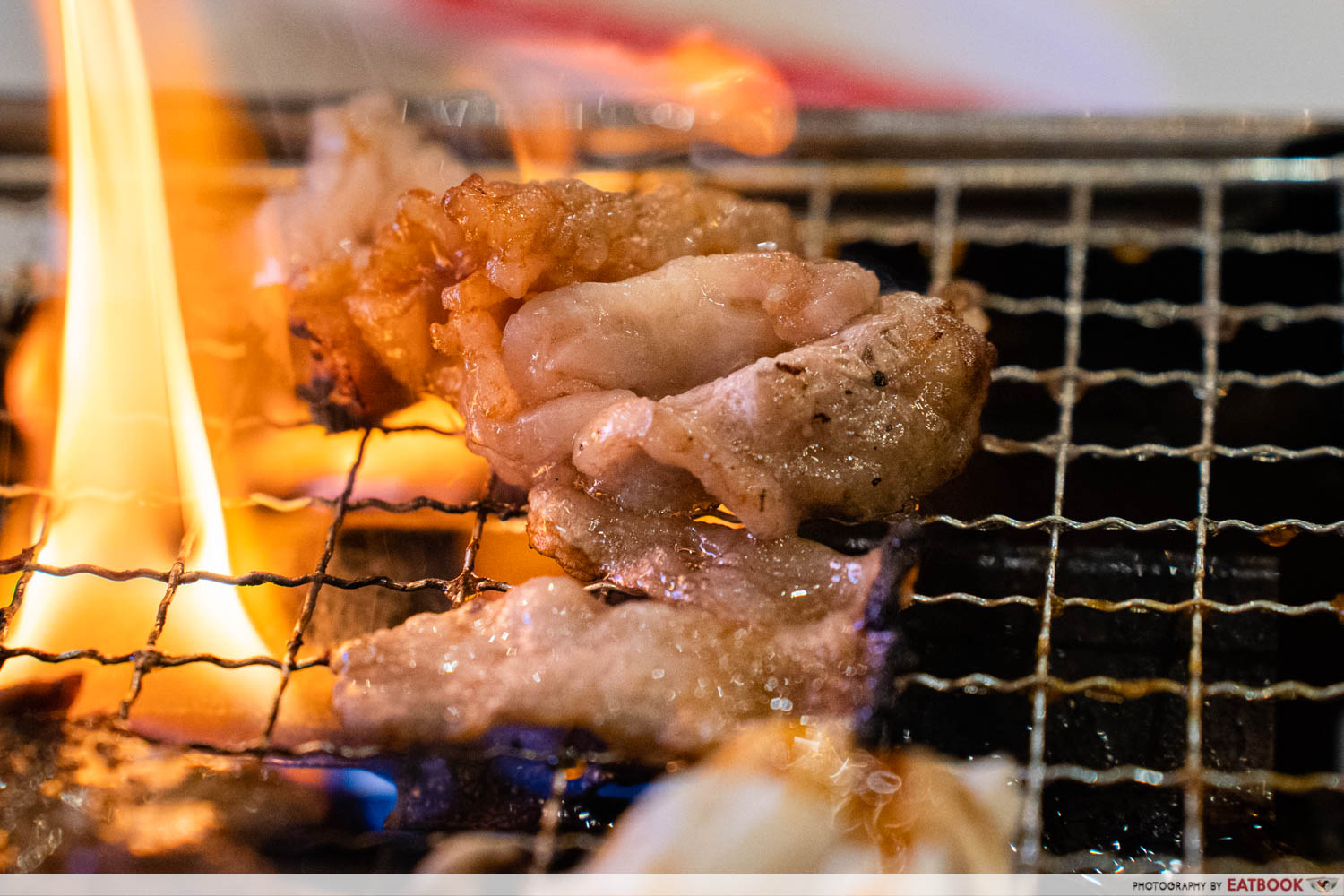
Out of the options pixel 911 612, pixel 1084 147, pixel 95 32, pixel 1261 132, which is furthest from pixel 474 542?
pixel 1261 132

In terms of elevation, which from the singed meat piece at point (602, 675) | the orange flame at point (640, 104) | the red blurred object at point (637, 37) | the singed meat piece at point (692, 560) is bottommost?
the singed meat piece at point (602, 675)

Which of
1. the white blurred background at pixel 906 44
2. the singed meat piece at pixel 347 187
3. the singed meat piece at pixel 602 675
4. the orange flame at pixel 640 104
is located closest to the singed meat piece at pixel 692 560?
the singed meat piece at pixel 602 675

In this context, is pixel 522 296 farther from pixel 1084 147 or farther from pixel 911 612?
pixel 1084 147

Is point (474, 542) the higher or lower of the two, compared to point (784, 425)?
lower

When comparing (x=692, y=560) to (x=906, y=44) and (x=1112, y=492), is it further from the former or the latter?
(x=906, y=44)

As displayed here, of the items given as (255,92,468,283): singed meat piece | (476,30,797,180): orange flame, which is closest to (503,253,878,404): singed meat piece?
(255,92,468,283): singed meat piece

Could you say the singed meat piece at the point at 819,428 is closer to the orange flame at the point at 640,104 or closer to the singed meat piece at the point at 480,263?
the singed meat piece at the point at 480,263
